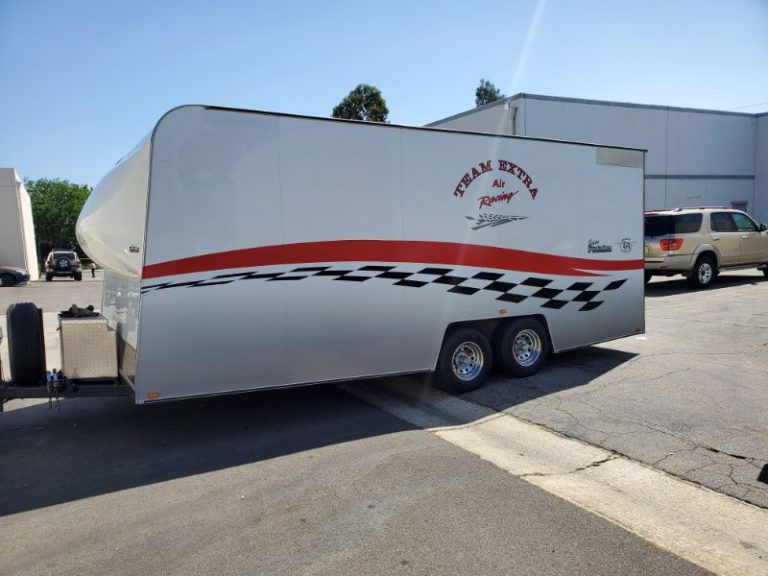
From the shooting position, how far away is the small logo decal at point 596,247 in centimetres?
757

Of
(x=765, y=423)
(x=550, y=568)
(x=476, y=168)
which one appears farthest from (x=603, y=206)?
(x=550, y=568)

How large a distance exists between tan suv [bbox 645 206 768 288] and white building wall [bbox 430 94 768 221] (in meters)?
5.19

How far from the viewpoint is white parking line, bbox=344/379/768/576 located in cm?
338

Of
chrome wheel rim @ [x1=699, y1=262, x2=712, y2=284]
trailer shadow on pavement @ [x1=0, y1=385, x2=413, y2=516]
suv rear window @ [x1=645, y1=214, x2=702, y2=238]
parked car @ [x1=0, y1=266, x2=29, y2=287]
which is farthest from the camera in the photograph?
parked car @ [x1=0, y1=266, x2=29, y2=287]

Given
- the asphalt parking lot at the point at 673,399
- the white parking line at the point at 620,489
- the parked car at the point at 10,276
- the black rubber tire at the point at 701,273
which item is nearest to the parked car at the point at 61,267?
the parked car at the point at 10,276

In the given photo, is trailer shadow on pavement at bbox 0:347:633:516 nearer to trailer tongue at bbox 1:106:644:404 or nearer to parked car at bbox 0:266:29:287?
Result: trailer tongue at bbox 1:106:644:404

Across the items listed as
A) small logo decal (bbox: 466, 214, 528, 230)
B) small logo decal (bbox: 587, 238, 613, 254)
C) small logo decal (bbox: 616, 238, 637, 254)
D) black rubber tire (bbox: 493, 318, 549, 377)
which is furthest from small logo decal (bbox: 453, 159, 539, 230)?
small logo decal (bbox: 616, 238, 637, 254)

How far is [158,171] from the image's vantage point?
484 cm

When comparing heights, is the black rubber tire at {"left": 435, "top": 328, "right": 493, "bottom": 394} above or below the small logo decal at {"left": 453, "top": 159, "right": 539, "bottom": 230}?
below

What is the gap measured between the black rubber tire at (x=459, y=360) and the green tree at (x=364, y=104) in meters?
36.7

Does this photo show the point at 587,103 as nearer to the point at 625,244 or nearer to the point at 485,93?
the point at 625,244

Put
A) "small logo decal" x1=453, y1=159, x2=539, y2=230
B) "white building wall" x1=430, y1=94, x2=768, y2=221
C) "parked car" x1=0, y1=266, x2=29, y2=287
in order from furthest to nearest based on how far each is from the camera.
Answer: "parked car" x1=0, y1=266, x2=29, y2=287, "white building wall" x1=430, y1=94, x2=768, y2=221, "small logo decal" x1=453, y1=159, x2=539, y2=230

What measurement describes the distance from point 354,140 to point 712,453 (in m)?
4.33

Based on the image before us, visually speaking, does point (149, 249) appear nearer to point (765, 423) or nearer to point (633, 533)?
point (633, 533)
